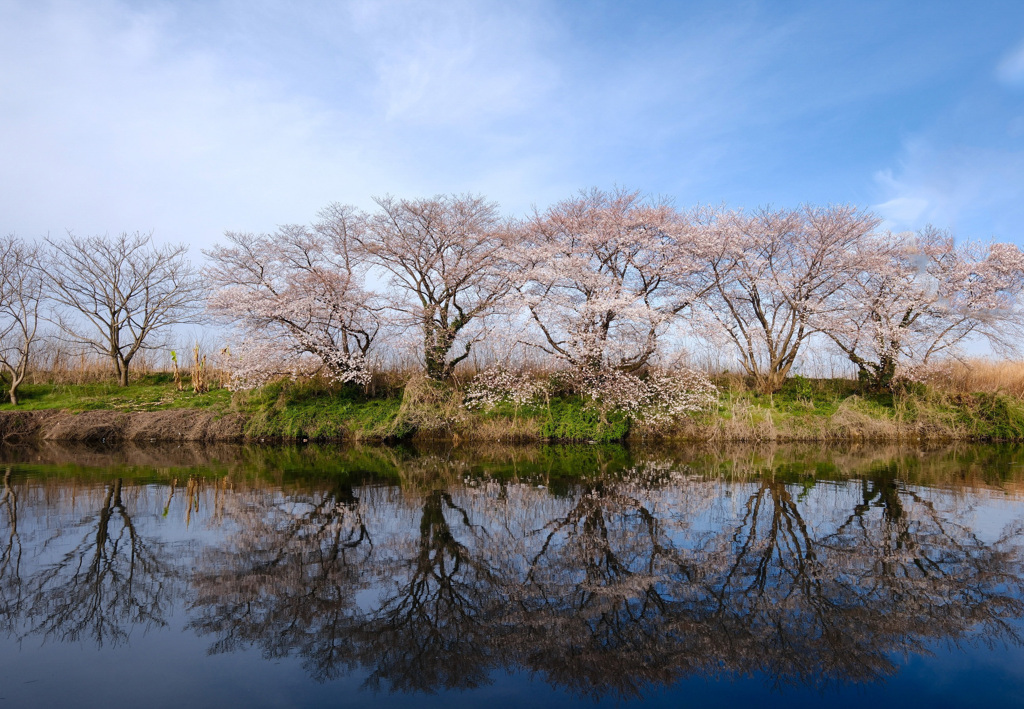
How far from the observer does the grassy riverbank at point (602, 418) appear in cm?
1812

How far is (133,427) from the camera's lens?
20359mm

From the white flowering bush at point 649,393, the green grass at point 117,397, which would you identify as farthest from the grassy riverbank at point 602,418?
the green grass at point 117,397

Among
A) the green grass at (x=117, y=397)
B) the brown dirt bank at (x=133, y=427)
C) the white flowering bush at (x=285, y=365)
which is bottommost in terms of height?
the brown dirt bank at (x=133, y=427)

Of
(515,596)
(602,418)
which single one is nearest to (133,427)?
(602,418)

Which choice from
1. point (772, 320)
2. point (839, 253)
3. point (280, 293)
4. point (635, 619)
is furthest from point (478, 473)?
point (839, 253)

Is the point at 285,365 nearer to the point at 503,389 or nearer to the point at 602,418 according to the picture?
the point at 503,389

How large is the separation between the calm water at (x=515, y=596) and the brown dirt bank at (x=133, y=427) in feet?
29.9

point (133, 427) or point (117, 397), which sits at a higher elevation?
point (117, 397)

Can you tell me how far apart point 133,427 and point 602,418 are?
15794 millimetres

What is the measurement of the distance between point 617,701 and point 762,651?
1.35m

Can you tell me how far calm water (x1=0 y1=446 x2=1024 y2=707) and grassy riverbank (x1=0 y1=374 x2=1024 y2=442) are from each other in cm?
739

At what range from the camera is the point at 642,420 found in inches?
721

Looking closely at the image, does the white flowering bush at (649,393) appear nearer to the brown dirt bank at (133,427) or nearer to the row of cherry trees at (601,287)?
the row of cherry trees at (601,287)

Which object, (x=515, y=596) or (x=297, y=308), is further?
(x=297, y=308)
